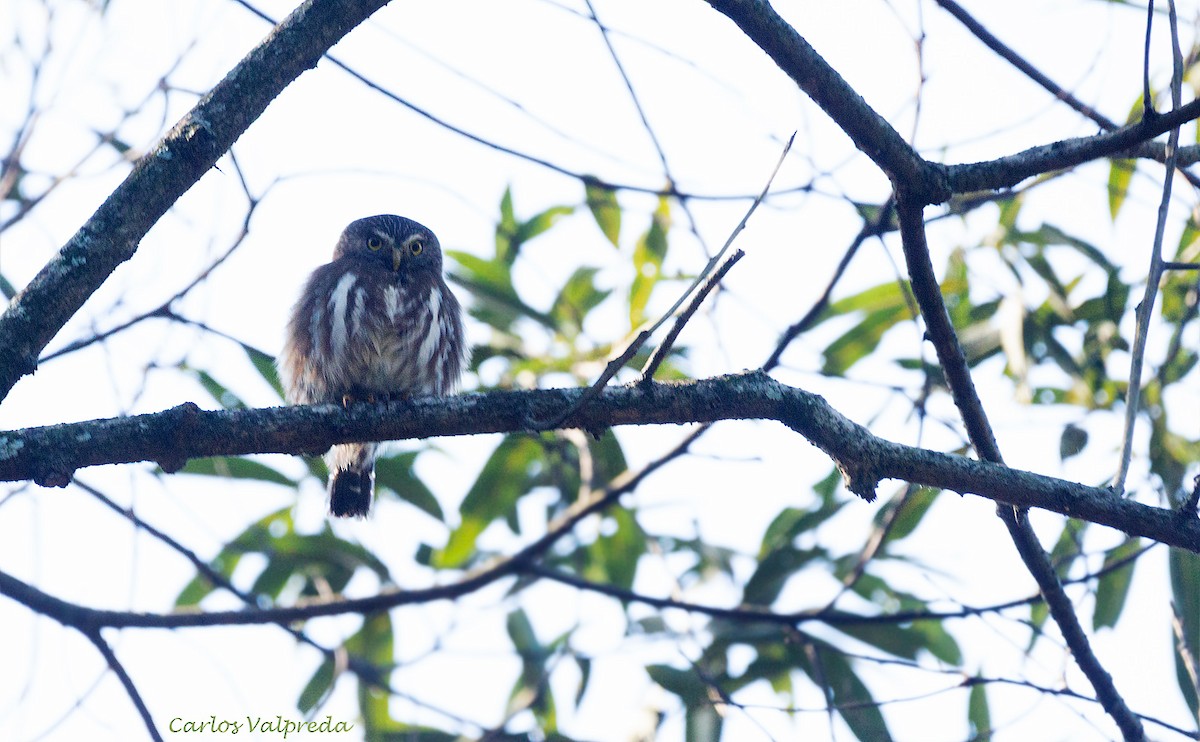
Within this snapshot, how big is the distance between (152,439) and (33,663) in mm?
1640

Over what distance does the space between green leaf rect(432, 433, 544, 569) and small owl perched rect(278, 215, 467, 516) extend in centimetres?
57

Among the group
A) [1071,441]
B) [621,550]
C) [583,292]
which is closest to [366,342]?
[583,292]

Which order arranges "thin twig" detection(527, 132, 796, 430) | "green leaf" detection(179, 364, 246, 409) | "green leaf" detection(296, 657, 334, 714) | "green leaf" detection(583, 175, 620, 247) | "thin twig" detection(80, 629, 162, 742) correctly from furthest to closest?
"green leaf" detection(583, 175, 620, 247) → "green leaf" detection(296, 657, 334, 714) → "green leaf" detection(179, 364, 246, 409) → "thin twig" detection(80, 629, 162, 742) → "thin twig" detection(527, 132, 796, 430)

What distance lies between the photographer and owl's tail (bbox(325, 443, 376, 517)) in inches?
223

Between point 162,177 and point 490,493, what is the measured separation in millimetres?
3548

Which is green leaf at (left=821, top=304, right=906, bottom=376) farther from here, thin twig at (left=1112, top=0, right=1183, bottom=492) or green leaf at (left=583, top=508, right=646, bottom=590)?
thin twig at (left=1112, top=0, right=1183, bottom=492)

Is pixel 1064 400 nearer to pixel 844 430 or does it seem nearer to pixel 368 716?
pixel 844 430

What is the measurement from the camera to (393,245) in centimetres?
601

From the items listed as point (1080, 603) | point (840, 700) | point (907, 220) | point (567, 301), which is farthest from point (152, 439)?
point (840, 700)

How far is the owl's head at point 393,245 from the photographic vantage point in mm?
5961

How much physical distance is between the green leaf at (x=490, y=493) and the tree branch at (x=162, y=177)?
335cm

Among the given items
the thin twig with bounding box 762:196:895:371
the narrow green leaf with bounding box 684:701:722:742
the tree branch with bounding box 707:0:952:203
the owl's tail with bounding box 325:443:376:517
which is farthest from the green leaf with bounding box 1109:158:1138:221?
the owl's tail with bounding box 325:443:376:517

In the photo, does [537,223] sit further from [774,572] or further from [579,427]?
[579,427]

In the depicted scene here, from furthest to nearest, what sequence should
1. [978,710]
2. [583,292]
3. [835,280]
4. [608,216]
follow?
[583,292]
[608,216]
[978,710]
[835,280]
